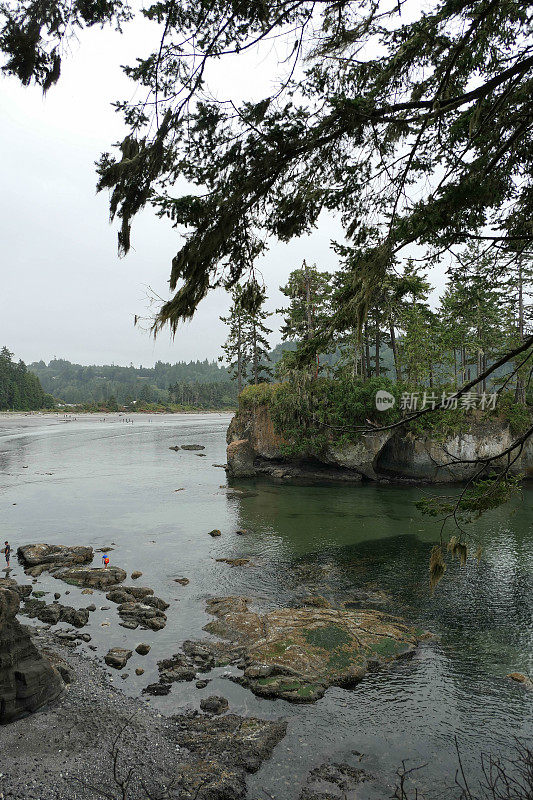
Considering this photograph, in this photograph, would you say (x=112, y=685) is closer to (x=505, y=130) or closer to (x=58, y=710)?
(x=58, y=710)

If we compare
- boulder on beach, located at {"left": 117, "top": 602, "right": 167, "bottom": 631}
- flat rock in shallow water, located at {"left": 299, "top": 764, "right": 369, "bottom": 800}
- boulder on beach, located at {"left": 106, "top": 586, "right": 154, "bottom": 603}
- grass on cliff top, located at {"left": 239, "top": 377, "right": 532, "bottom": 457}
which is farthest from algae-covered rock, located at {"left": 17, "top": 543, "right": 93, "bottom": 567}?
grass on cliff top, located at {"left": 239, "top": 377, "right": 532, "bottom": 457}

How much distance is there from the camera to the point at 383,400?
106ft

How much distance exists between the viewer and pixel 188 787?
274 inches

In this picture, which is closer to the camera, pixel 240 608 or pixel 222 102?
pixel 222 102

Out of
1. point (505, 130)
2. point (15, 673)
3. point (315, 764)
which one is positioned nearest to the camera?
point (505, 130)

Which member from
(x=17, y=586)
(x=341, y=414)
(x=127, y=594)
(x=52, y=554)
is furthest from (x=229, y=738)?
(x=341, y=414)

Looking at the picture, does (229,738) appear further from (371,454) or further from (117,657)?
(371,454)

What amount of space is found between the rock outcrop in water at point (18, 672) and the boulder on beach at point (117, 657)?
160 centimetres

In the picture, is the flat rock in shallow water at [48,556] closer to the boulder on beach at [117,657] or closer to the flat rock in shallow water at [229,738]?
the boulder on beach at [117,657]

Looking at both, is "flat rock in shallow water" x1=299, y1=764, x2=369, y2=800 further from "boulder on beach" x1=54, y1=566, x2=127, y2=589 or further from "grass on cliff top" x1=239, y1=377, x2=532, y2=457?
"grass on cliff top" x1=239, y1=377, x2=532, y2=457

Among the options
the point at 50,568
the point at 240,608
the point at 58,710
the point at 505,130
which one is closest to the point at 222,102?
the point at 505,130

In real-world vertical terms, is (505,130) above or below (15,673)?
above

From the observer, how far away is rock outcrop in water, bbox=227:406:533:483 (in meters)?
31.5

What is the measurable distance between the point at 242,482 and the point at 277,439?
4.30 m
